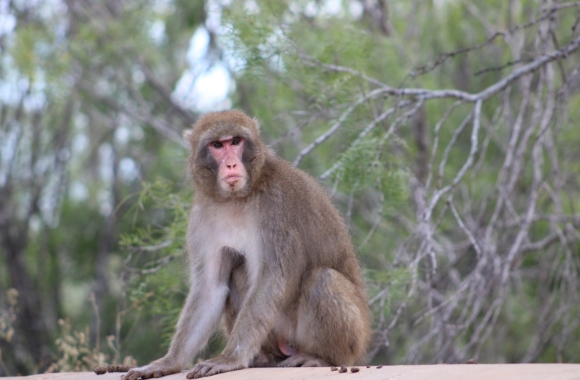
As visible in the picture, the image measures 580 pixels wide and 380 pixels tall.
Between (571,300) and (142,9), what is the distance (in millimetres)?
7279

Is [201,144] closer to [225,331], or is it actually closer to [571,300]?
[225,331]

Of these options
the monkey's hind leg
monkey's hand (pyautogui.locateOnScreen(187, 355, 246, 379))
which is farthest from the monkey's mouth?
monkey's hand (pyautogui.locateOnScreen(187, 355, 246, 379))

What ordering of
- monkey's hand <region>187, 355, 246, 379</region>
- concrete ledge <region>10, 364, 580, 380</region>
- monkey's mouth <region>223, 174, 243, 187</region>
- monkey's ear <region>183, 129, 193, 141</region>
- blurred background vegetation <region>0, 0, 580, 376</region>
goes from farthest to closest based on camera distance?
blurred background vegetation <region>0, 0, 580, 376</region> < monkey's ear <region>183, 129, 193, 141</region> < monkey's mouth <region>223, 174, 243, 187</region> < monkey's hand <region>187, 355, 246, 379</region> < concrete ledge <region>10, 364, 580, 380</region>

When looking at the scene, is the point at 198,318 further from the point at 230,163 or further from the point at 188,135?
the point at 188,135

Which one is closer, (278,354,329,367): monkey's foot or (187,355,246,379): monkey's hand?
(187,355,246,379): monkey's hand

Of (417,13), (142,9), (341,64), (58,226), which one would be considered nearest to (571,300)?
(341,64)

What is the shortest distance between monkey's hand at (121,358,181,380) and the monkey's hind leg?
0.75 m

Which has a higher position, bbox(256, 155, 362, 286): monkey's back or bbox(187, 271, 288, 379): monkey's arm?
bbox(256, 155, 362, 286): monkey's back

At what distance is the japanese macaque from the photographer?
15.6 feet

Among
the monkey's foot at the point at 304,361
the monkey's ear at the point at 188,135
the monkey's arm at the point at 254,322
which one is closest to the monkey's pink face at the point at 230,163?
the monkey's ear at the point at 188,135

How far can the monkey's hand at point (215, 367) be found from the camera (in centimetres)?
438

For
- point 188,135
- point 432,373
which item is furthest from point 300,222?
point 432,373

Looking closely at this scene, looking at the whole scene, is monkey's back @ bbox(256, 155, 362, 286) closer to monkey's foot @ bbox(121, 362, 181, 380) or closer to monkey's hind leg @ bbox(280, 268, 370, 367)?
monkey's hind leg @ bbox(280, 268, 370, 367)

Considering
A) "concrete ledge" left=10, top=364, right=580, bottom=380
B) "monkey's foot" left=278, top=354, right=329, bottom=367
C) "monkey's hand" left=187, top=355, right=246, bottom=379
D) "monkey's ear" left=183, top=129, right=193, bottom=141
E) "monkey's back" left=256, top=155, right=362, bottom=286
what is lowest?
"monkey's foot" left=278, top=354, right=329, bottom=367
